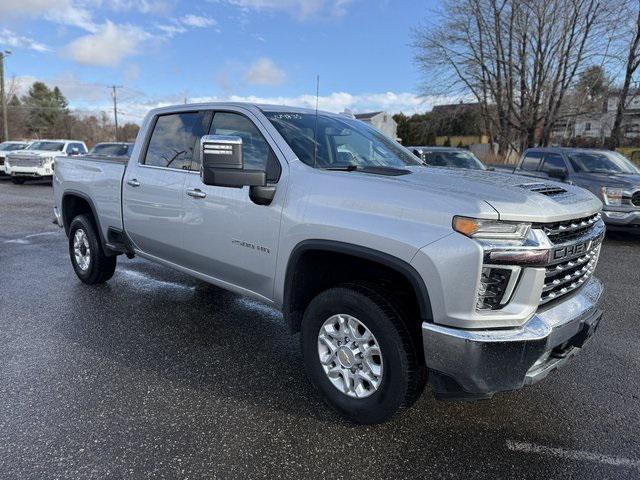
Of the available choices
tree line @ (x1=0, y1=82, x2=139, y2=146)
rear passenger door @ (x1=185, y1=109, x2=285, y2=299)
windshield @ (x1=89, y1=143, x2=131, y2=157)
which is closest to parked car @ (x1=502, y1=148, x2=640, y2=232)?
rear passenger door @ (x1=185, y1=109, x2=285, y2=299)

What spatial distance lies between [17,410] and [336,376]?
1.98m

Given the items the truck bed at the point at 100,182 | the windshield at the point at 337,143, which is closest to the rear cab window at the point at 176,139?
the truck bed at the point at 100,182

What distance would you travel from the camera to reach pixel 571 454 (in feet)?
8.57

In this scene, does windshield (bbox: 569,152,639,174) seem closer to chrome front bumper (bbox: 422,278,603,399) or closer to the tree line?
chrome front bumper (bbox: 422,278,603,399)

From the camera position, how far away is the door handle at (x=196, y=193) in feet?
11.9

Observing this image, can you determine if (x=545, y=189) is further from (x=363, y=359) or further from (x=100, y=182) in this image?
(x=100, y=182)

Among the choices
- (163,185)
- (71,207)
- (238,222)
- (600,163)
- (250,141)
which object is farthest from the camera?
(600,163)

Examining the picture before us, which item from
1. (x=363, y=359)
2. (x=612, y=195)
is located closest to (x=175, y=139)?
(x=363, y=359)

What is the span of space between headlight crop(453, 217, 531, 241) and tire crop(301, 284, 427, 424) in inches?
24.5

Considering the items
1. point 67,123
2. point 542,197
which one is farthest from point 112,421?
point 67,123

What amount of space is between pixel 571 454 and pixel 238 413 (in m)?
1.92

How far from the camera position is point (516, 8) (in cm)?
2480

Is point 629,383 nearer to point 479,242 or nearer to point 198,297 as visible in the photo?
point 479,242

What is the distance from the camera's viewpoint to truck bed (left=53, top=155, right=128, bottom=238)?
4732 millimetres
